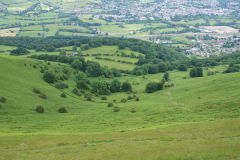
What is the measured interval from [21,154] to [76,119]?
34.3 metres

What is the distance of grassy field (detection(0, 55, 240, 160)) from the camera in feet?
119

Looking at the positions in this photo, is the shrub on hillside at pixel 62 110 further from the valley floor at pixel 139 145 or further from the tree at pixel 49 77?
the tree at pixel 49 77

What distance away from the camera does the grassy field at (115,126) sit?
3628 cm

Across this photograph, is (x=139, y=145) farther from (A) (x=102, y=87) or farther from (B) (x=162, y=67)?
(B) (x=162, y=67)

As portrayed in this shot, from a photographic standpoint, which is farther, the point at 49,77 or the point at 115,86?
the point at 115,86

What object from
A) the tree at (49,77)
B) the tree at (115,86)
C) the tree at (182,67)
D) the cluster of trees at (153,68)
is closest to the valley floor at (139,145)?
the tree at (49,77)

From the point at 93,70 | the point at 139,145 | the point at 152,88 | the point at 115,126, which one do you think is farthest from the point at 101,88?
the point at 139,145

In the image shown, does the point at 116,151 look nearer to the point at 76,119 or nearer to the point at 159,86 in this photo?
the point at 76,119

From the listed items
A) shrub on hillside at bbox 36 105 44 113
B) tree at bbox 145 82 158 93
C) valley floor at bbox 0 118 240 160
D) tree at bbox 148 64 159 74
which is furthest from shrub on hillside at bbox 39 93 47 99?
tree at bbox 148 64 159 74

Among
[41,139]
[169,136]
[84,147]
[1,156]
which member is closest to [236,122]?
[169,136]

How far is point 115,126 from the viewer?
6312cm

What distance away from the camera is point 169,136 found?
44469 millimetres

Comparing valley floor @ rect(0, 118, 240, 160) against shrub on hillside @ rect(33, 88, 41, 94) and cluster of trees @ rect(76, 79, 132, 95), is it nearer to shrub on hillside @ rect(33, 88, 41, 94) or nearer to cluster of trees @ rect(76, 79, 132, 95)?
shrub on hillside @ rect(33, 88, 41, 94)

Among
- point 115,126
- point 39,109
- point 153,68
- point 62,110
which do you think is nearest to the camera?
point 115,126
